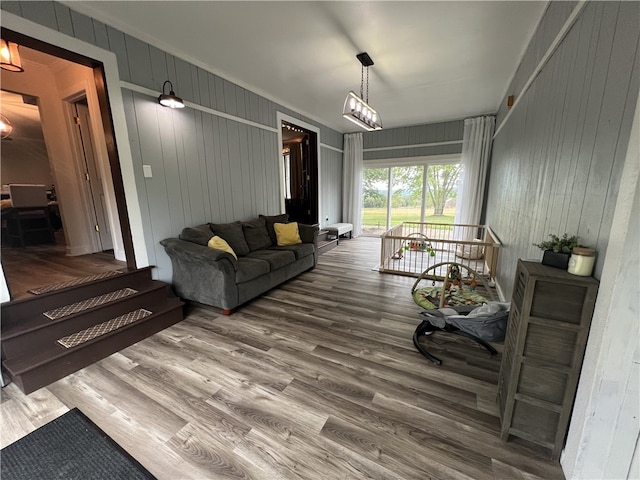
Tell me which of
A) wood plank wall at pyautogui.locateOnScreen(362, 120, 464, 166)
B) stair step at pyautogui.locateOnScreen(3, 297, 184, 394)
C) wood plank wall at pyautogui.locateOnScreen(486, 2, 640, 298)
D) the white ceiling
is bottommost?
stair step at pyautogui.locateOnScreen(3, 297, 184, 394)

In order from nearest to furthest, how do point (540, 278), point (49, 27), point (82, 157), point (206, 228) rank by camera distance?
point (540, 278)
point (49, 27)
point (206, 228)
point (82, 157)

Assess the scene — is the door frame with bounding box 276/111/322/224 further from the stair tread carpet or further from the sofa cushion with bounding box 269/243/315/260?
the stair tread carpet

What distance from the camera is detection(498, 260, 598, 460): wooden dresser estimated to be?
3.57ft

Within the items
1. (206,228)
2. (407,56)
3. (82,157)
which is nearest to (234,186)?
(206,228)

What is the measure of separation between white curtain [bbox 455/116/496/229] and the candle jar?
486 cm

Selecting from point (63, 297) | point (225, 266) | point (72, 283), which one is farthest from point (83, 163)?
point (225, 266)

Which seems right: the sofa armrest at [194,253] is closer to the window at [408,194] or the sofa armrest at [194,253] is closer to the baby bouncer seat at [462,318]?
the baby bouncer seat at [462,318]

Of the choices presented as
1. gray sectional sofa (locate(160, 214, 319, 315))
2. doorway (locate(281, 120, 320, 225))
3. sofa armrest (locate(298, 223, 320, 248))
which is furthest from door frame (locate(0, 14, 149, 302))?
doorway (locate(281, 120, 320, 225))

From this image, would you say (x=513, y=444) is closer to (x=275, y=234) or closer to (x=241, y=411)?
(x=241, y=411)

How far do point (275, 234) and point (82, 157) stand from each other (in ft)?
9.45

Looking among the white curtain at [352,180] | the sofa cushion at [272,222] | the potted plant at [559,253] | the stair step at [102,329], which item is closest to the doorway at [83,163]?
the stair step at [102,329]

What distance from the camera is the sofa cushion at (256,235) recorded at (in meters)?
3.64

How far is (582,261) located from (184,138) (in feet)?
12.1

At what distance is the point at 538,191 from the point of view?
1.99 meters
